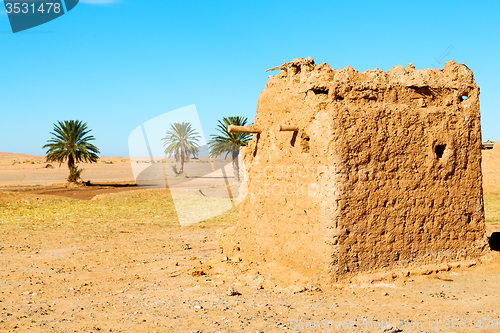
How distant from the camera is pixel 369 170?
574 cm

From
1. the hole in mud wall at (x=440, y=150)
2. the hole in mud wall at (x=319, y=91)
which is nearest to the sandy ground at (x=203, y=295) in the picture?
the hole in mud wall at (x=440, y=150)

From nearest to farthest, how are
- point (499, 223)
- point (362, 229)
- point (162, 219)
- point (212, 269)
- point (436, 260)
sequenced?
point (362, 229), point (436, 260), point (212, 269), point (499, 223), point (162, 219)

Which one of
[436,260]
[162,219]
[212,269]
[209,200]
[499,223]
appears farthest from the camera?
[209,200]

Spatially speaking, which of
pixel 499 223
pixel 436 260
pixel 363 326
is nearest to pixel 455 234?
pixel 436 260

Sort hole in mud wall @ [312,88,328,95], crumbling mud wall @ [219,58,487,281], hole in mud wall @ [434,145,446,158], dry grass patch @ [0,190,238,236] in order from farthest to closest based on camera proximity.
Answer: dry grass patch @ [0,190,238,236] < hole in mud wall @ [434,145,446,158] < hole in mud wall @ [312,88,328,95] < crumbling mud wall @ [219,58,487,281]

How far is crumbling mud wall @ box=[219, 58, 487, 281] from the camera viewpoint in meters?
5.62

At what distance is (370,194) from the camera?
5.72 m

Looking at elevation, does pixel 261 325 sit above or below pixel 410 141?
below

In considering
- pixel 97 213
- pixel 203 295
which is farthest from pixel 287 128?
pixel 97 213

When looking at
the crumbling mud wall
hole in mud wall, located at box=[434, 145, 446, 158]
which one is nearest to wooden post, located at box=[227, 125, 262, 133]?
the crumbling mud wall

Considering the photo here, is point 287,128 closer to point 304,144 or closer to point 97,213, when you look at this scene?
point 304,144

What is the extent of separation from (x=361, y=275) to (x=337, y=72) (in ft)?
9.01

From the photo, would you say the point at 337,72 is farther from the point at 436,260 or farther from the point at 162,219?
the point at 162,219

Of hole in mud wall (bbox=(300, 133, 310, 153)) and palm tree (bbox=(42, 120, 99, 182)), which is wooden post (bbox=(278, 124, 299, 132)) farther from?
palm tree (bbox=(42, 120, 99, 182))
